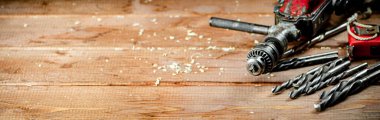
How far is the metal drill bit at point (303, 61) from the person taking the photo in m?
1.59

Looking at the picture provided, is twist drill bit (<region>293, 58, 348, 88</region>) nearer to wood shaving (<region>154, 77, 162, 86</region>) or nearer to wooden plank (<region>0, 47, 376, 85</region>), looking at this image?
wooden plank (<region>0, 47, 376, 85</region>)

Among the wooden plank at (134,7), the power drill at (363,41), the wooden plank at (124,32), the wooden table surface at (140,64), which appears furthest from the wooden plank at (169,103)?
the wooden plank at (134,7)

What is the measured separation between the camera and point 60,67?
1.68m

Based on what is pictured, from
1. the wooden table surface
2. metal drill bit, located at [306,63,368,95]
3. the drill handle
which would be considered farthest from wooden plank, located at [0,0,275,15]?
metal drill bit, located at [306,63,368,95]

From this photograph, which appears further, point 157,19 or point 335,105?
point 157,19

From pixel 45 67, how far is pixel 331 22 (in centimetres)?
90

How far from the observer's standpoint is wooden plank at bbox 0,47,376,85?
160 centimetres

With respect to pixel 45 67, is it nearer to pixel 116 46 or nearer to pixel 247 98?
pixel 116 46

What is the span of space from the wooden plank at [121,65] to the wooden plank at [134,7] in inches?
9.0

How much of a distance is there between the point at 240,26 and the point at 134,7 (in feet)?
1.50

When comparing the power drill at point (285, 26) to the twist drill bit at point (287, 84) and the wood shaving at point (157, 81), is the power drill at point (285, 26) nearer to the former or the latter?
the twist drill bit at point (287, 84)


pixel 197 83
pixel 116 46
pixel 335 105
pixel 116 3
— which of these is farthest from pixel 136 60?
pixel 335 105

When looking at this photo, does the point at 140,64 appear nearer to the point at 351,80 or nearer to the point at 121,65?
the point at 121,65

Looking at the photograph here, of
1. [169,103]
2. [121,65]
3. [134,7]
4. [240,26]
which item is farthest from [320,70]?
[134,7]
